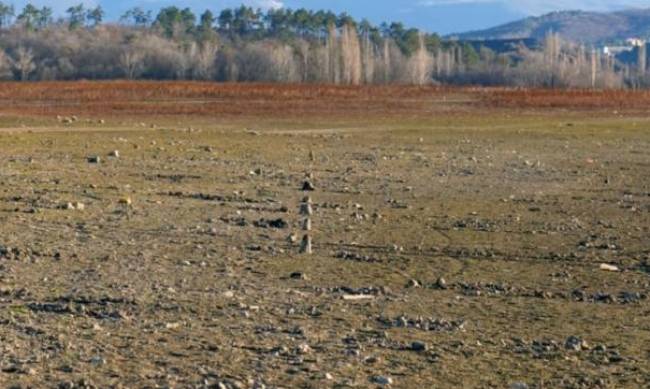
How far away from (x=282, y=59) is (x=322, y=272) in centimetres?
8183

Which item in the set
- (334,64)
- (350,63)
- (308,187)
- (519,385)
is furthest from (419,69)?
(519,385)

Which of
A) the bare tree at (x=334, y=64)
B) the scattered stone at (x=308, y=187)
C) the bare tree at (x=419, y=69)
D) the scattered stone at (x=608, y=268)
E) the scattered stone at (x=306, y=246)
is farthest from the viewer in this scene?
the bare tree at (x=419, y=69)

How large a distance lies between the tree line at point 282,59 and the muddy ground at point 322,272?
67.2 metres

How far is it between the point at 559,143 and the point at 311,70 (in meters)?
61.7

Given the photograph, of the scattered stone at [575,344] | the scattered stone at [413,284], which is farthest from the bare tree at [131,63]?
the scattered stone at [575,344]

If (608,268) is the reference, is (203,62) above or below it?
below

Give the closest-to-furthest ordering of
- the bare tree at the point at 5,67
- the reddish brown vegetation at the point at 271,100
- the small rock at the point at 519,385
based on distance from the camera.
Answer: the small rock at the point at 519,385
the reddish brown vegetation at the point at 271,100
the bare tree at the point at 5,67

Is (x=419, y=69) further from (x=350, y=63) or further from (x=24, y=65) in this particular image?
(x=24, y=65)

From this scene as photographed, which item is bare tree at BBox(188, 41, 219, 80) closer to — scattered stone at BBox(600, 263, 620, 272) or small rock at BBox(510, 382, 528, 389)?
scattered stone at BBox(600, 263, 620, 272)

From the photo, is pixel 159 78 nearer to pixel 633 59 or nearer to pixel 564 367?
pixel 564 367

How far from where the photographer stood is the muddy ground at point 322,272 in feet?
25.5

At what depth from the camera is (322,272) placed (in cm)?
1129

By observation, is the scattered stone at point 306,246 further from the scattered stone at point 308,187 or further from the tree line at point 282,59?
the tree line at point 282,59

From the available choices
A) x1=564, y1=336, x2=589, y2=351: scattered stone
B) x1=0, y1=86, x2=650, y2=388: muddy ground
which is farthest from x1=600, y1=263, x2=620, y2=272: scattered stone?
x1=564, y1=336, x2=589, y2=351: scattered stone
